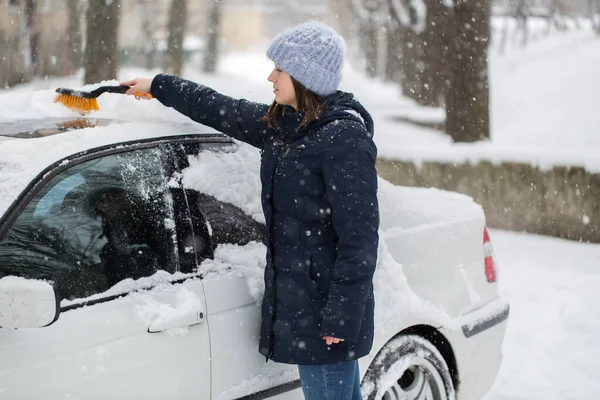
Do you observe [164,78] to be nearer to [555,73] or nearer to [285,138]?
[285,138]

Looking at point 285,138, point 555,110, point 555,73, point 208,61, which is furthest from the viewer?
point 208,61

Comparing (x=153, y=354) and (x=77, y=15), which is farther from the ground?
(x=153, y=354)

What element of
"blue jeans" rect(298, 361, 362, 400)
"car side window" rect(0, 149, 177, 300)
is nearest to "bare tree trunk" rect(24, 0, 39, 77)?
"car side window" rect(0, 149, 177, 300)

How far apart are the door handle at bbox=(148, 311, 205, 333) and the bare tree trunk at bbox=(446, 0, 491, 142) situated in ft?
28.3

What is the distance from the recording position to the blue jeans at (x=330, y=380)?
113 inches

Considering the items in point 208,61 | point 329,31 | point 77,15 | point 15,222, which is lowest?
point 208,61

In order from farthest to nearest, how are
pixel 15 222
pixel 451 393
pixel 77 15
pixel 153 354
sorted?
pixel 77 15
pixel 451 393
pixel 153 354
pixel 15 222

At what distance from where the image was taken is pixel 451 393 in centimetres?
380

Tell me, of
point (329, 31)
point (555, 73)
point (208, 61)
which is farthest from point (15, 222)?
point (208, 61)

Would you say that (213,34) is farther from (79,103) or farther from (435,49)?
(79,103)

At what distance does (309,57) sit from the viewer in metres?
2.78

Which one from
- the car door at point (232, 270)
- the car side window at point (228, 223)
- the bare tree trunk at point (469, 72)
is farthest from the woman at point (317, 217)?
the bare tree trunk at point (469, 72)

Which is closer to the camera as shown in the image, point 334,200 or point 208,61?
point 334,200

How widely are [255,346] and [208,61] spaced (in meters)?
39.8
